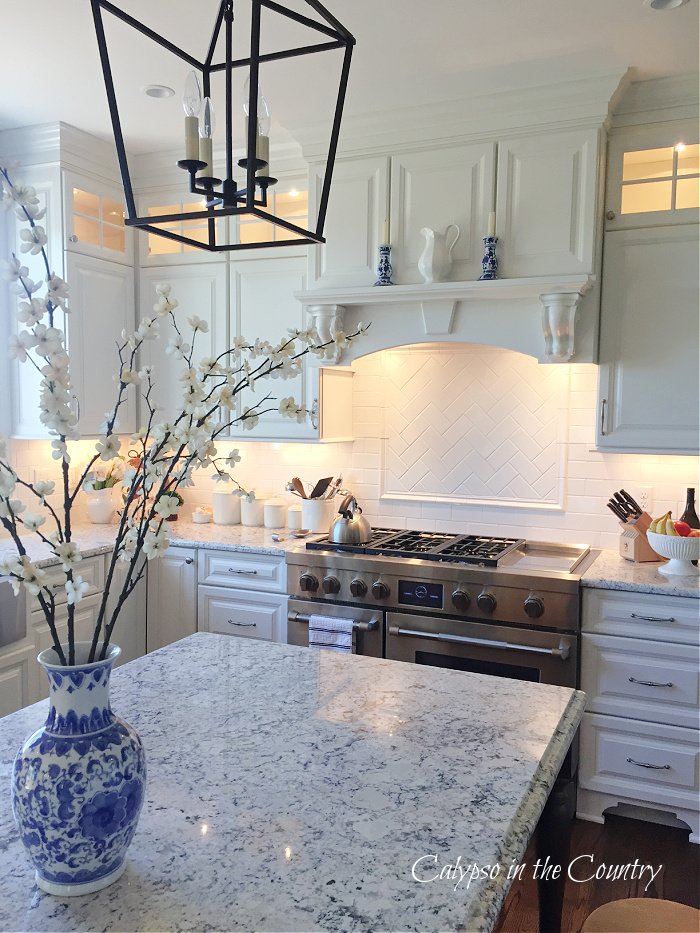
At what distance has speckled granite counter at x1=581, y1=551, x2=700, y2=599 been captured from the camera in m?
2.80

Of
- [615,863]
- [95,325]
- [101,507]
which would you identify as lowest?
[615,863]

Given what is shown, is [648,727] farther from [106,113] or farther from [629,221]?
[106,113]

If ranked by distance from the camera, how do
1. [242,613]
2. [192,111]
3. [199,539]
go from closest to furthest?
[192,111] < [242,613] < [199,539]

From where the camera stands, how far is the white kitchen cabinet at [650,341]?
119 inches

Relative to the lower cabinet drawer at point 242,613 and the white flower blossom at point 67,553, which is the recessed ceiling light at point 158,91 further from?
the white flower blossom at point 67,553

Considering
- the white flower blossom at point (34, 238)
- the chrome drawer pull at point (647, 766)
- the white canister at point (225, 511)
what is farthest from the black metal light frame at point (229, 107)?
the white canister at point (225, 511)

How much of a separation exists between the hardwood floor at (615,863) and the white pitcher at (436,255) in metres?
2.26

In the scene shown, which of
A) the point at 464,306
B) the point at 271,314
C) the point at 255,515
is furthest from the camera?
the point at 255,515

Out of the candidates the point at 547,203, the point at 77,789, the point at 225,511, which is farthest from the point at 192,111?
the point at 225,511

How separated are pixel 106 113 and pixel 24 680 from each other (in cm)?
247

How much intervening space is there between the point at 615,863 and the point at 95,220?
3.65 metres

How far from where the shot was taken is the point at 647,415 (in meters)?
3.12

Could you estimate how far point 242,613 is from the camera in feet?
11.7

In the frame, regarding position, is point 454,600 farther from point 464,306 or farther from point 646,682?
point 464,306
